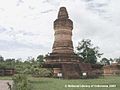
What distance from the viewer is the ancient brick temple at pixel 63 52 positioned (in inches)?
1201

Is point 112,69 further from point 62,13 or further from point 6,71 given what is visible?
point 6,71

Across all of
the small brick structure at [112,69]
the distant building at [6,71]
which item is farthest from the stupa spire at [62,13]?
the small brick structure at [112,69]

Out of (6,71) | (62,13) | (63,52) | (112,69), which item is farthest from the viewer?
(112,69)

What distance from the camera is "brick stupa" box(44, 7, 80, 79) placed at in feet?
101

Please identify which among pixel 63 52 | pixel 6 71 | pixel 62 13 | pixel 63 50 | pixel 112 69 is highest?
pixel 62 13

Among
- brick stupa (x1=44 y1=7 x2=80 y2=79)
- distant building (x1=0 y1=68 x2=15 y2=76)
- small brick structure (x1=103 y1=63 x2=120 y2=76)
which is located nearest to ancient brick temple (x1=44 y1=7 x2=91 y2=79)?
brick stupa (x1=44 y1=7 x2=80 y2=79)

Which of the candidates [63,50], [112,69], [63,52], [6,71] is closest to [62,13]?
[63,50]

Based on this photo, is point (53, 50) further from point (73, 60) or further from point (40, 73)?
point (40, 73)

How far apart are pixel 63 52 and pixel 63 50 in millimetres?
471

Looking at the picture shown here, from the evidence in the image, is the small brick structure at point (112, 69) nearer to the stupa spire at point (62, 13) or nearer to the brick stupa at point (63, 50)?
the brick stupa at point (63, 50)

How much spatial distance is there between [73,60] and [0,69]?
9.20 metres

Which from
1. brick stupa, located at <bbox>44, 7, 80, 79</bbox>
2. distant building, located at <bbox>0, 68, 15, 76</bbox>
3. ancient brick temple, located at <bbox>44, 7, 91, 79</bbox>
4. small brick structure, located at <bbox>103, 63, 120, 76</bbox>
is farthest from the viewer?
small brick structure, located at <bbox>103, 63, 120, 76</bbox>

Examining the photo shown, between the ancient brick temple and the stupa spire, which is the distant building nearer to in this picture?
the ancient brick temple

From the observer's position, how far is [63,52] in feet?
114
